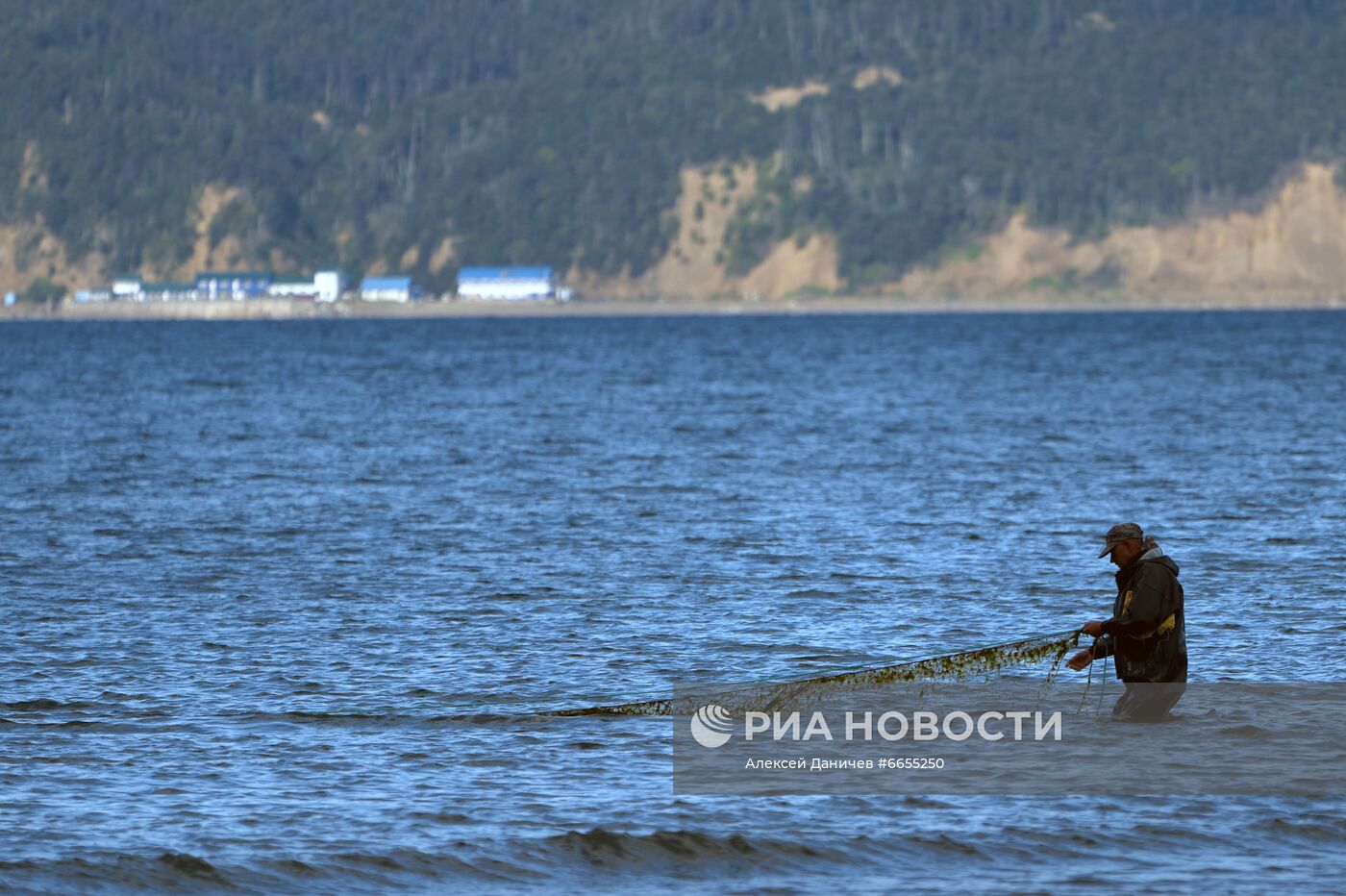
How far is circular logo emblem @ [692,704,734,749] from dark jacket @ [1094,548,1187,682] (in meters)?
3.24

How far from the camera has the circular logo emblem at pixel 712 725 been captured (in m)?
16.0

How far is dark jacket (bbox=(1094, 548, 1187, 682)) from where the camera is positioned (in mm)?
14477

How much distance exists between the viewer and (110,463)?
45.8m

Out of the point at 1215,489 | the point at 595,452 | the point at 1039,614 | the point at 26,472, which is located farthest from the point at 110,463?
the point at 1039,614

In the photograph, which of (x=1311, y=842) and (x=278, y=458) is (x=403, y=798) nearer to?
(x=1311, y=842)

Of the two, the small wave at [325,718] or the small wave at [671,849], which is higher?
the small wave at [325,718]

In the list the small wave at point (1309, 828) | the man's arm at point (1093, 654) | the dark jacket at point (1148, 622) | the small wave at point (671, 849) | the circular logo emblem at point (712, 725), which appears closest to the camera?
the small wave at point (671, 849)

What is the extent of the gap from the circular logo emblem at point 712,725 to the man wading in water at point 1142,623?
3.01 meters

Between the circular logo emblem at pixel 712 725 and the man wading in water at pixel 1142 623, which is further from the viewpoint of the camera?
the circular logo emblem at pixel 712 725

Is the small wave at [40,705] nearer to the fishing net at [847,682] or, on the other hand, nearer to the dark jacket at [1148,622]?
the fishing net at [847,682]

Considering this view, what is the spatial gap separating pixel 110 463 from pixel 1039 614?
96.1ft

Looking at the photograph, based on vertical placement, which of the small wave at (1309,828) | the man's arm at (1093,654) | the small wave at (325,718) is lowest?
the small wave at (325,718)

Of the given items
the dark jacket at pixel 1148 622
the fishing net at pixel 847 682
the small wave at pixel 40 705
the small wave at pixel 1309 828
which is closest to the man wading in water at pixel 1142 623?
the dark jacket at pixel 1148 622

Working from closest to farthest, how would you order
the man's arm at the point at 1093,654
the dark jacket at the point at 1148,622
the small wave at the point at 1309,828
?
1. the small wave at the point at 1309,828
2. the dark jacket at the point at 1148,622
3. the man's arm at the point at 1093,654
